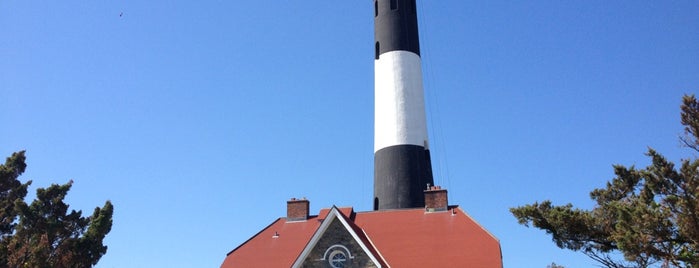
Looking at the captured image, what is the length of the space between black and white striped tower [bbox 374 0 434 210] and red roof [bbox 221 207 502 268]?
2.12 metres

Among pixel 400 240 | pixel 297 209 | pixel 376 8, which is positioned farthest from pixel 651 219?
pixel 376 8

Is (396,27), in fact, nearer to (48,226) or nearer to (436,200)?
(436,200)

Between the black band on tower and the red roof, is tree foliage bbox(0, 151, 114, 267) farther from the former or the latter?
→ the black band on tower

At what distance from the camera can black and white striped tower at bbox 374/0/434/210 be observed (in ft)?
82.6

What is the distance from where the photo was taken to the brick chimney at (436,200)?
22.5 metres

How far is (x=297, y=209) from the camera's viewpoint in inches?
936

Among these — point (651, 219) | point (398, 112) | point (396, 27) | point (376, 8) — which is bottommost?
point (651, 219)

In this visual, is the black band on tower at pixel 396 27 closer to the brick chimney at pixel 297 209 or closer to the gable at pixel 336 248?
the brick chimney at pixel 297 209

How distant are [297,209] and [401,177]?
445cm

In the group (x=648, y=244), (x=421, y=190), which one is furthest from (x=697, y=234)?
(x=421, y=190)

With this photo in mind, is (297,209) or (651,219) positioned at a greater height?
(297,209)

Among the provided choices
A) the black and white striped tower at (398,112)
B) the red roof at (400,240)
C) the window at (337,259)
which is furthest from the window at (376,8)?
the window at (337,259)

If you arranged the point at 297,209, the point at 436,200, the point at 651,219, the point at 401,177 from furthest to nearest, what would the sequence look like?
the point at 401,177
the point at 297,209
the point at 436,200
the point at 651,219

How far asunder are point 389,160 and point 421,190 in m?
1.82
